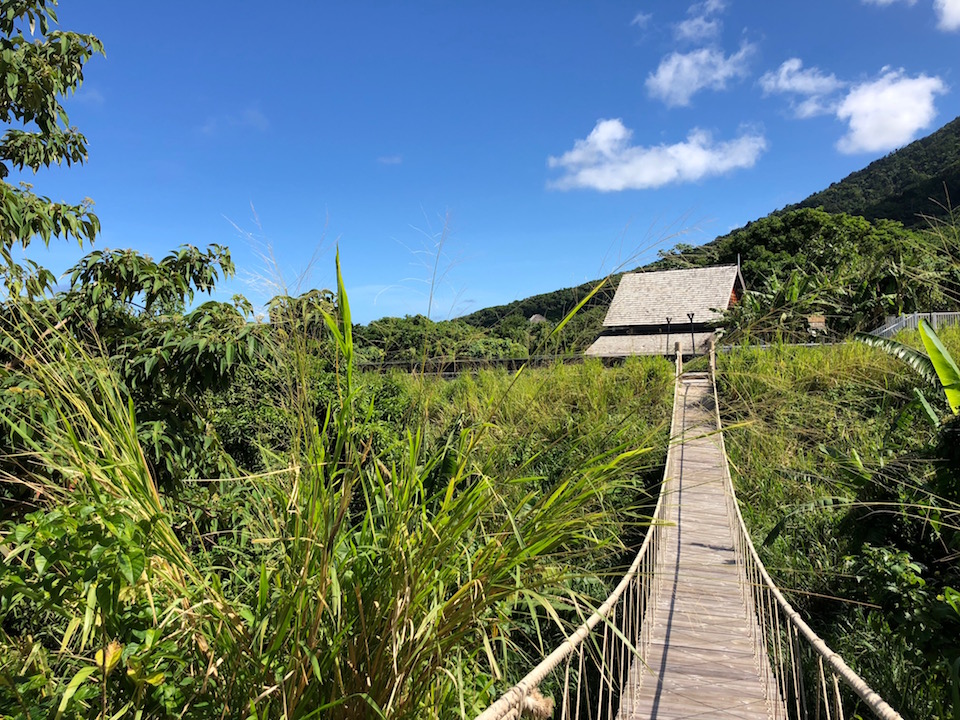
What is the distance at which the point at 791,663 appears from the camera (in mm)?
2359

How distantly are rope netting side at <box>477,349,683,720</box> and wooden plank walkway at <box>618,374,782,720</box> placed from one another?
0.22 feet

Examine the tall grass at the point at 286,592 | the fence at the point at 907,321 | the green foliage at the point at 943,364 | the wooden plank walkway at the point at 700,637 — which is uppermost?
the fence at the point at 907,321

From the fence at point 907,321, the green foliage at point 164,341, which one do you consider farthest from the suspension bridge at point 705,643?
the fence at point 907,321

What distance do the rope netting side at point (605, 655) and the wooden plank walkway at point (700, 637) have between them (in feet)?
0.22

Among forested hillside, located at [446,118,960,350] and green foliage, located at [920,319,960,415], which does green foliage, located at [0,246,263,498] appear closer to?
forested hillside, located at [446,118,960,350]

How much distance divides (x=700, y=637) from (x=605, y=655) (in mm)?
1227

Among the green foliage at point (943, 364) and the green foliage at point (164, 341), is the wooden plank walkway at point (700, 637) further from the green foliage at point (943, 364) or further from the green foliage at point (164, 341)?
the green foliage at point (164, 341)

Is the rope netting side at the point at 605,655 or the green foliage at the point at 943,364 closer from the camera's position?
the rope netting side at the point at 605,655

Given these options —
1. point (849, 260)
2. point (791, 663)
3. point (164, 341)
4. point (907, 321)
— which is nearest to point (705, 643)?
point (791, 663)

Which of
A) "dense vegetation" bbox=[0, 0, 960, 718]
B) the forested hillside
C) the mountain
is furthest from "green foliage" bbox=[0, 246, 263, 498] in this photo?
the forested hillside

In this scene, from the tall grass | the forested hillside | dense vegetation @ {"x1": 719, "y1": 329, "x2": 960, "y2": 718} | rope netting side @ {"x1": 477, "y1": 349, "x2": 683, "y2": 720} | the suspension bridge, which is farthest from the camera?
dense vegetation @ {"x1": 719, "y1": 329, "x2": 960, "y2": 718}

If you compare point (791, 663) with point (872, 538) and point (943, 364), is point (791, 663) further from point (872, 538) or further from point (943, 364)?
point (943, 364)

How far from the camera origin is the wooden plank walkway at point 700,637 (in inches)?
93.2

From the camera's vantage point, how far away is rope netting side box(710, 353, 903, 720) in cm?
179
